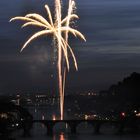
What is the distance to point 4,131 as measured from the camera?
74938 mm

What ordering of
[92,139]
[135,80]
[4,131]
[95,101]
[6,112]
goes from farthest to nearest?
[95,101]
[135,80]
[6,112]
[92,139]
[4,131]

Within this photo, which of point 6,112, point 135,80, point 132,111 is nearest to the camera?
point 6,112

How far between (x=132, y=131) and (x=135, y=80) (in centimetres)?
2984

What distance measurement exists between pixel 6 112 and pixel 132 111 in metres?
31.1

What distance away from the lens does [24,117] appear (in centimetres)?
10744

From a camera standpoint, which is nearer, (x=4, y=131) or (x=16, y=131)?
(x=4, y=131)

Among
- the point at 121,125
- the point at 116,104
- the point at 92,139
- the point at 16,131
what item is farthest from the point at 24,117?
the point at 116,104

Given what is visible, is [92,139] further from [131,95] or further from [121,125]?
[131,95]

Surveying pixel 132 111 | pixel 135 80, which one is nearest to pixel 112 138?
pixel 132 111

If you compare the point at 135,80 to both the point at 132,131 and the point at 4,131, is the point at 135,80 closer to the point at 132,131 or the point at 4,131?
the point at 132,131

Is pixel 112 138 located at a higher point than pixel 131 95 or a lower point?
lower

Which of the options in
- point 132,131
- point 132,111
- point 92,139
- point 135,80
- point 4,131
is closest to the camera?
point 4,131

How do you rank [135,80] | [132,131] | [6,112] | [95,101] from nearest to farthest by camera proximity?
[6,112]
[132,131]
[135,80]
[95,101]

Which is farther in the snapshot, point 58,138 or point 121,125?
point 121,125
